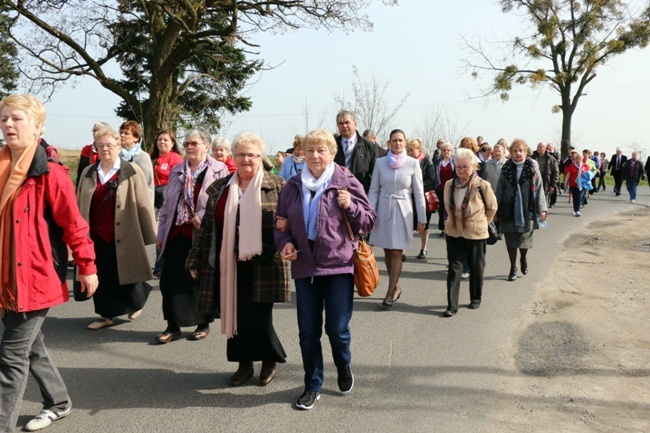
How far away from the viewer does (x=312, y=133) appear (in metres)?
4.41

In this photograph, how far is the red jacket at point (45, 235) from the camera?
146 inches

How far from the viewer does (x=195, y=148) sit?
19.0 ft

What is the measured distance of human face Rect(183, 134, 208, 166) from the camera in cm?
579

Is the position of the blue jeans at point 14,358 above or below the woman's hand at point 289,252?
below

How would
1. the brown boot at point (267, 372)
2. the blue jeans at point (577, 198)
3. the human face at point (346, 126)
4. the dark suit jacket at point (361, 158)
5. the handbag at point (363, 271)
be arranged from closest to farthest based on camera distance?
1. the handbag at point (363, 271)
2. the brown boot at point (267, 372)
3. the human face at point (346, 126)
4. the dark suit jacket at point (361, 158)
5. the blue jeans at point (577, 198)

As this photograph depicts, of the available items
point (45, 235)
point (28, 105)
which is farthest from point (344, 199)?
point (28, 105)

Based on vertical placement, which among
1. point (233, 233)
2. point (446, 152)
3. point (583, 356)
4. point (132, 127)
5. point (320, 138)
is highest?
point (132, 127)

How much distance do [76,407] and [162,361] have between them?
1013 millimetres

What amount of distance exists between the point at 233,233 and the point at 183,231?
136 cm

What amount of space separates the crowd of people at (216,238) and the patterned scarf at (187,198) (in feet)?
0.04

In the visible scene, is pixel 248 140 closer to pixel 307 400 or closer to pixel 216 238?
pixel 216 238

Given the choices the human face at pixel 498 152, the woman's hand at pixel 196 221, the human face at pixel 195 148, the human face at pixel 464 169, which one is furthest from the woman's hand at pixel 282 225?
the human face at pixel 498 152

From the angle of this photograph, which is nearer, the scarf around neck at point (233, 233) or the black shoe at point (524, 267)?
the scarf around neck at point (233, 233)

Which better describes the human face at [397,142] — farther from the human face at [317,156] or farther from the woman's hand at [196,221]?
the human face at [317,156]
